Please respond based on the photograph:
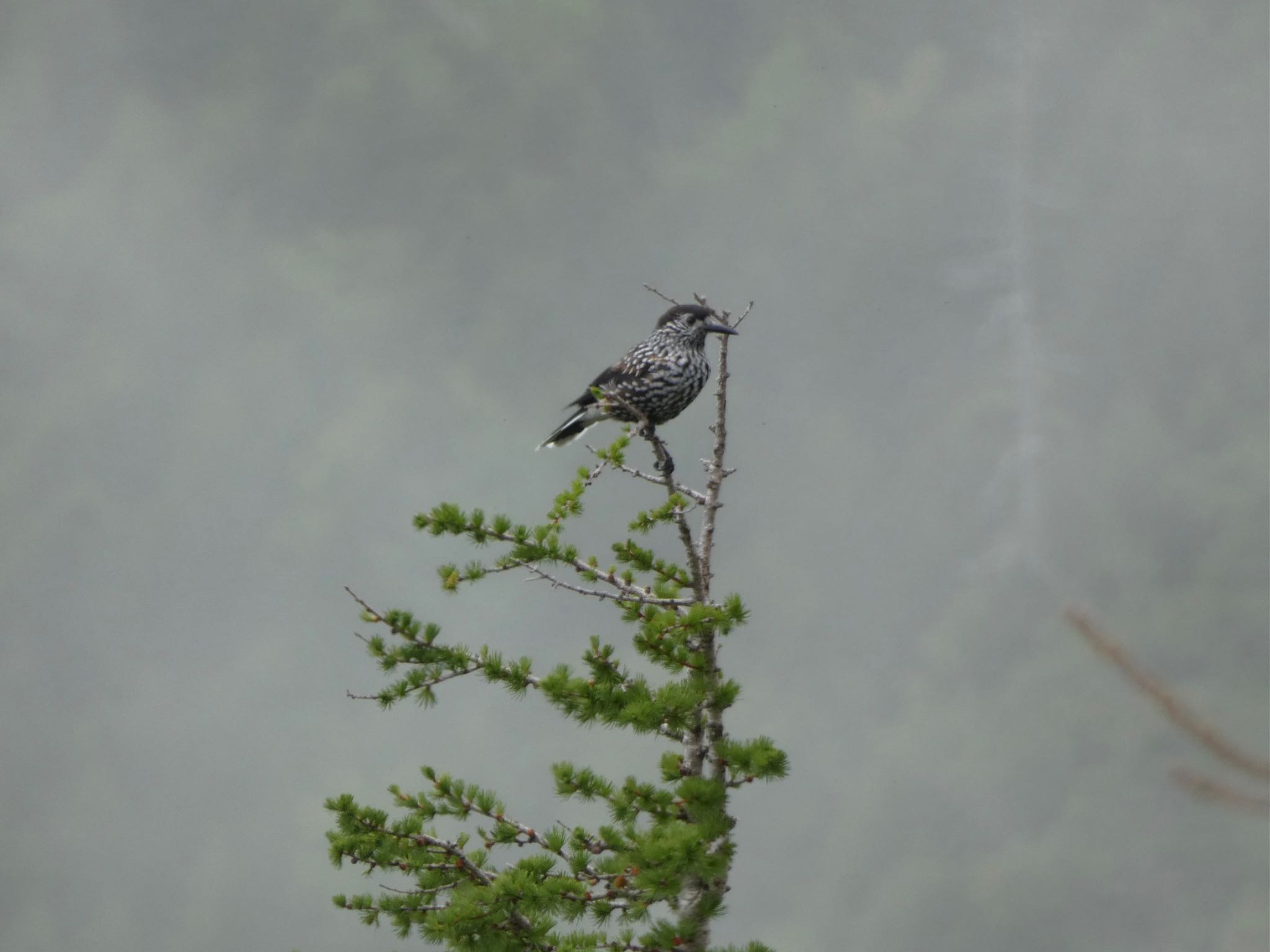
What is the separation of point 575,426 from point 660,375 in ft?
2.51

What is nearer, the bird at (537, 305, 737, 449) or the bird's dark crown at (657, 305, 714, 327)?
the bird at (537, 305, 737, 449)

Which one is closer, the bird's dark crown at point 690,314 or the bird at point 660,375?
the bird at point 660,375

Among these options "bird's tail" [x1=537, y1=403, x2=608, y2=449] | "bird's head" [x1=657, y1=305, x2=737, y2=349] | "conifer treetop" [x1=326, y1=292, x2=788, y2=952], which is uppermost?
"bird's head" [x1=657, y1=305, x2=737, y2=349]

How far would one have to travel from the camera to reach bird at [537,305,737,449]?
634cm

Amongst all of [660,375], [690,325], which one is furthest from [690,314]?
[660,375]

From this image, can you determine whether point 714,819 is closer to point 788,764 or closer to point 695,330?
point 788,764

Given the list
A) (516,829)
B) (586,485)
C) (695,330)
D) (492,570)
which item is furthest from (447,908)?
(695,330)

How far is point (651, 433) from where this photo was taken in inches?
238

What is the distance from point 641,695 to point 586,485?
99cm

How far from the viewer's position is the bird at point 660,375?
6.34 metres

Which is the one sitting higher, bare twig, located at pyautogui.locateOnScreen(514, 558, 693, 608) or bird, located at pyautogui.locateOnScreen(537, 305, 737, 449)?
bird, located at pyautogui.locateOnScreen(537, 305, 737, 449)

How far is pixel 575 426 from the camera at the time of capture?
6.94m

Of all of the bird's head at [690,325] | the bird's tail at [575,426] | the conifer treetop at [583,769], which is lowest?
the conifer treetop at [583,769]

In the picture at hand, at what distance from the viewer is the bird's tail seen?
6.84m
